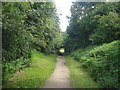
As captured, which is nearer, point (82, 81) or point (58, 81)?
point (82, 81)

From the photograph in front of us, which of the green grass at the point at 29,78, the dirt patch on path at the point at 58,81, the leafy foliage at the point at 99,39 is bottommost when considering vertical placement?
the dirt patch on path at the point at 58,81

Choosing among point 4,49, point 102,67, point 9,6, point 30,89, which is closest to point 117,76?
point 102,67

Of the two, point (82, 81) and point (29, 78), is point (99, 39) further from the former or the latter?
point (29, 78)

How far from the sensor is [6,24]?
5.62m

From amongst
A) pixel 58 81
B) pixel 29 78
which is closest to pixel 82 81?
pixel 58 81

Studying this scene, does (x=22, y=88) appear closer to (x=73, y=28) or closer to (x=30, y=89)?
(x=30, y=89)

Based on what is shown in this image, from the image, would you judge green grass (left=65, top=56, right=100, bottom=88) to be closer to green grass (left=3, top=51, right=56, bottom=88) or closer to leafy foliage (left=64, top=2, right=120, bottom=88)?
leafy foliage (left=64, top=2, right=120, bottom=88)

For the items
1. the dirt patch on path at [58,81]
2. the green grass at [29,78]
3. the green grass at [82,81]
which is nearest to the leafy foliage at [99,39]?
the green grass at [82,81]

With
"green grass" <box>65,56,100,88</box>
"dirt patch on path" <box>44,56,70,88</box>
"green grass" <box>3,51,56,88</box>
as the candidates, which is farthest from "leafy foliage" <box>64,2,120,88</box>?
"green grass" <box>3,51,56,88</box>

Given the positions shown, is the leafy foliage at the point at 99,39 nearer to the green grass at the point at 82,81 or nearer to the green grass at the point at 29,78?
the green grass at the point at 82,81

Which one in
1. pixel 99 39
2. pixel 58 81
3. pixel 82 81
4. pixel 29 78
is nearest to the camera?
pixel 82 81

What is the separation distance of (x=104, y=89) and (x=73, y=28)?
25689 mm

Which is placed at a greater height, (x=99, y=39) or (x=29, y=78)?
(x=99, y=39)

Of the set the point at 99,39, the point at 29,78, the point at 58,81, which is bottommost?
the point at 58,81
